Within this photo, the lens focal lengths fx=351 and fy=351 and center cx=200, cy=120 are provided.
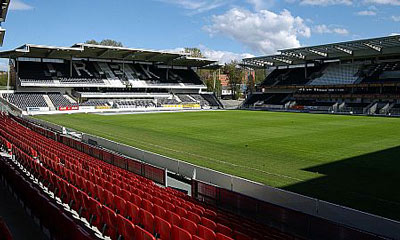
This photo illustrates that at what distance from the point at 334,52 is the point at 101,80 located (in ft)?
137

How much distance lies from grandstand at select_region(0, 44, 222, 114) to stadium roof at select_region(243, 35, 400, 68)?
12500 millimetres

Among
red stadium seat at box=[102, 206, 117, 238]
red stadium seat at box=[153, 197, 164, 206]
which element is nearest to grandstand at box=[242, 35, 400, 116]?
red stadium seat at box=[153, 197, 164, 206]

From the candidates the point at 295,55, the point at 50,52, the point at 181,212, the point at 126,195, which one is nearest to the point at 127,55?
the point at 50,52

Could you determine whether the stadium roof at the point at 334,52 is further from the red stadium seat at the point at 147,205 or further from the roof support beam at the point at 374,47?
the red stadium seat at the point at 147,205

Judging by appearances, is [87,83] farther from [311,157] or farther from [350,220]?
[350,220]

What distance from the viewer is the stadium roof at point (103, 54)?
5441cm

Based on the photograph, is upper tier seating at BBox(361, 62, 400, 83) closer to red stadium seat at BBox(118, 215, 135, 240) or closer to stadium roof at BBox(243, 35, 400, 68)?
stadium roof at BBox(243, 35, 400, 68)

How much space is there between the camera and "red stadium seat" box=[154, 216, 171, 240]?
566 centimetres

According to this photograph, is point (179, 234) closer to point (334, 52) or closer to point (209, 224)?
point (209, 224)

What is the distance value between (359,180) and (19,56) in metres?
59.1

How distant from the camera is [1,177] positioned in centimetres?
1059

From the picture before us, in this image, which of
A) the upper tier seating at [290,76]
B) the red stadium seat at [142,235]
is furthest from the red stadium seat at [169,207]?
the upper tier seating at [290,76]

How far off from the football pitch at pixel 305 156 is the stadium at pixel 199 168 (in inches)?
2.8

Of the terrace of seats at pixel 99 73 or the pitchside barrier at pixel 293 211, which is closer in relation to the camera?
the pitchside barrier at pixel 293 211
